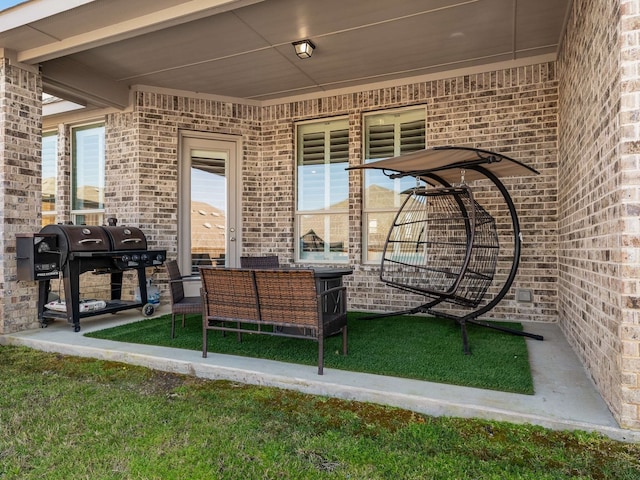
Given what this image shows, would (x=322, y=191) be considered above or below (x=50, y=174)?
below

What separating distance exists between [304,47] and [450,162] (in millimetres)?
2149

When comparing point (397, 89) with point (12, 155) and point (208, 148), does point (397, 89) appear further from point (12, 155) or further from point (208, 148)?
point (12, 155)

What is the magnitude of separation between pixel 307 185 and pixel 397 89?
198 cm

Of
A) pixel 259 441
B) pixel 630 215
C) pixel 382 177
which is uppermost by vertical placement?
pixel 382 177

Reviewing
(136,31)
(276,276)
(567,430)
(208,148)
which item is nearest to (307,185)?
(208,148)

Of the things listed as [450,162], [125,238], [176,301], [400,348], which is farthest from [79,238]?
[450,162]

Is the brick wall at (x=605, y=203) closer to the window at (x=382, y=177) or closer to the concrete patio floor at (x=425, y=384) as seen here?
the concrete patio floor at (x=425, y=384)

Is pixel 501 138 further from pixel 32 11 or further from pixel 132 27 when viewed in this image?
pixel 32 11

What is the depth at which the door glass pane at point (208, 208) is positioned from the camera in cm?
662

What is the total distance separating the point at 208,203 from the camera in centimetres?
671

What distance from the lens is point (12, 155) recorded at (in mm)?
4559

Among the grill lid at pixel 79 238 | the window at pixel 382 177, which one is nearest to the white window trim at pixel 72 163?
the grill lid at pixel 79 238

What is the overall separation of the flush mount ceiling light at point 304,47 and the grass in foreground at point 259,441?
12.4 feet

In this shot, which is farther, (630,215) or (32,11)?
(32,11)
